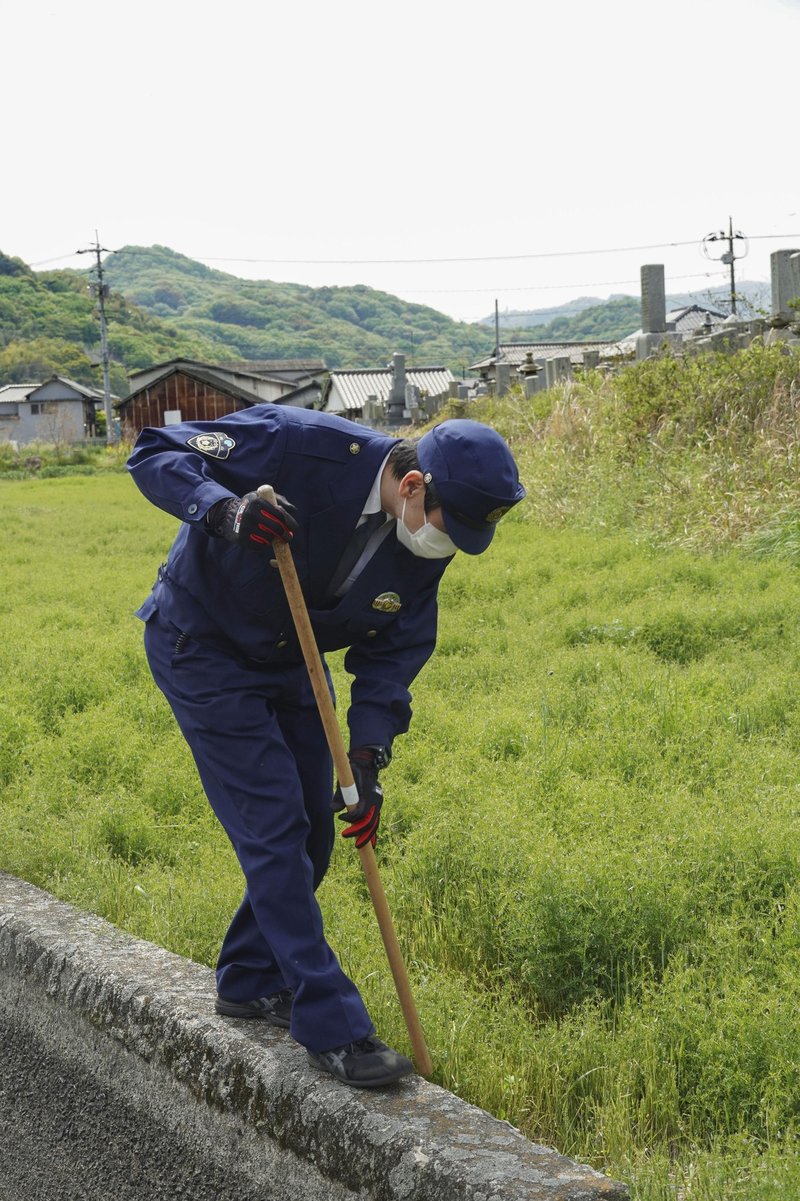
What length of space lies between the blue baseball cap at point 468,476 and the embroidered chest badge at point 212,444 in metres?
0.45

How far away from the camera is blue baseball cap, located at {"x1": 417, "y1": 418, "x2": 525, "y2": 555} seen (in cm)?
258

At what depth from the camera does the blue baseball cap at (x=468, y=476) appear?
2578 millimetres

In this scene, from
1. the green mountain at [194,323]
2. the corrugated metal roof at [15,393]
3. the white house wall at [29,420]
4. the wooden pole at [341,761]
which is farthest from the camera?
the green mountain at [194,323]

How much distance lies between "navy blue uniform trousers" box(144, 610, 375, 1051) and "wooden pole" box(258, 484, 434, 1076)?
0.11 metres

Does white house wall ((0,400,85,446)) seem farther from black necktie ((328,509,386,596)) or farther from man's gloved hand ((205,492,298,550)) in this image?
man's gloved hand ((205,492,298,550))

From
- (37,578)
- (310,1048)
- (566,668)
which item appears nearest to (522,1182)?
(310,1048)

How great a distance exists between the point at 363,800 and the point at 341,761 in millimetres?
159

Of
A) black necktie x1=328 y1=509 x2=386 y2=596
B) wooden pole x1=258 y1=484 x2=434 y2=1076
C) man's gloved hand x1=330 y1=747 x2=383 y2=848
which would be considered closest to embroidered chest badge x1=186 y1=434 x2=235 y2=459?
wooden pole x1=258 y1=484 x2=434 y2=1076

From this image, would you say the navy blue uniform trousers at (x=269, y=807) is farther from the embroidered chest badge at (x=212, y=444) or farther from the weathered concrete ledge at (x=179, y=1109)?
the embroidered chest badge at (x=212, y=444)

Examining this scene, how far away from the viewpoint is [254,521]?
7.92ft

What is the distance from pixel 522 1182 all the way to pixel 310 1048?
608 millimetres

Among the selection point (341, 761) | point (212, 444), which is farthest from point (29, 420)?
point (341, 761)

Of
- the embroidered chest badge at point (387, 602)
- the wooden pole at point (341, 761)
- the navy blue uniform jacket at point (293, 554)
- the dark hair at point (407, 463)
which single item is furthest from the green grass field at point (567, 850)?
the dark hair at point (407, 463)

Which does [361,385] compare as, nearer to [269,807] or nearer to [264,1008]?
[264,1008]
